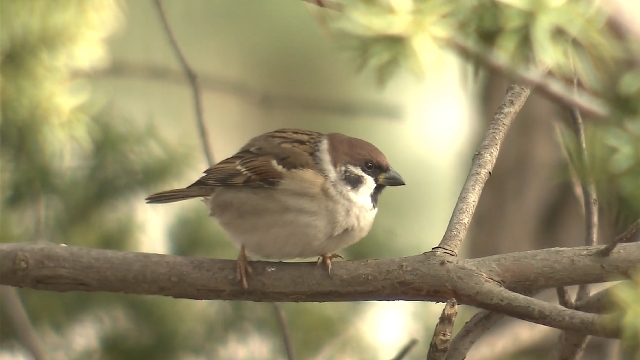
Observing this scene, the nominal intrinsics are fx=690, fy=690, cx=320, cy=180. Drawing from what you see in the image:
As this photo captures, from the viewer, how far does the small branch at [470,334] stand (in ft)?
3.42

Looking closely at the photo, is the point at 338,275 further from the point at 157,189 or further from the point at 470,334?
the point at 157,189

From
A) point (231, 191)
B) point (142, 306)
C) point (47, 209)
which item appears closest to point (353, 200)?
A: point (231, 191)

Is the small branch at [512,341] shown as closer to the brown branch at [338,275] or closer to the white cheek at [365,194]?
the white cheek at [365,194]

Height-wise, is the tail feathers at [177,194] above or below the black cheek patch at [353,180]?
below

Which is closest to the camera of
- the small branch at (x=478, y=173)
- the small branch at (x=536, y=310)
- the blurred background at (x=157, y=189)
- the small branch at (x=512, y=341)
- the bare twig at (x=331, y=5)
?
the bare twig at (x=331, y=5)

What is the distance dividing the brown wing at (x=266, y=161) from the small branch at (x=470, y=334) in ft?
1.97

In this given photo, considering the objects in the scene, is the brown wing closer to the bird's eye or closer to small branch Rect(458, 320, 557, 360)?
the bird's eye

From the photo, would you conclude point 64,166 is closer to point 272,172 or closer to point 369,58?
point 272,172

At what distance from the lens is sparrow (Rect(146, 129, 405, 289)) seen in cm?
144

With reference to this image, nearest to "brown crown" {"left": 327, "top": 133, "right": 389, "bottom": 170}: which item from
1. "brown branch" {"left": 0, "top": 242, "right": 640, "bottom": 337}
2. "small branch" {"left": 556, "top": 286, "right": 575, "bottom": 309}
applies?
"brown branch" {"left": 0, "top": 242, "right": 640, "bottom": 337}

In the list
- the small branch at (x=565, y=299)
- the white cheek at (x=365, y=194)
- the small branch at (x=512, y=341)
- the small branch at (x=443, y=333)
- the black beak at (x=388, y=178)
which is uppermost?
the black beak at (x=388, y=178)

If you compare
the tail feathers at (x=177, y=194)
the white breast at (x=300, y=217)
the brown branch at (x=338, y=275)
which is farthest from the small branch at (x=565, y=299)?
the tail feathers at (x=177, y=194)

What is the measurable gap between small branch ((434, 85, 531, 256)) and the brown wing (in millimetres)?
424

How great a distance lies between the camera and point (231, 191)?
1580mm
